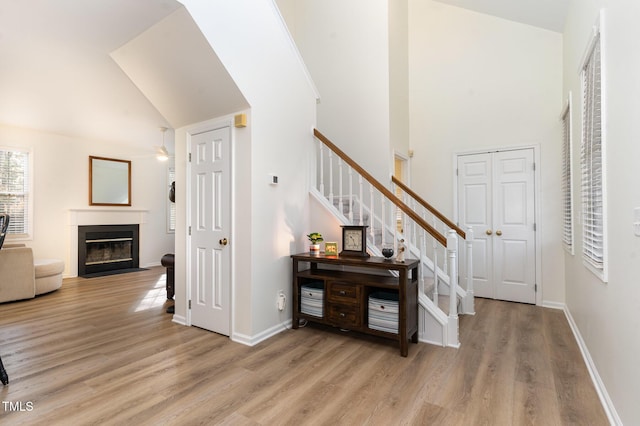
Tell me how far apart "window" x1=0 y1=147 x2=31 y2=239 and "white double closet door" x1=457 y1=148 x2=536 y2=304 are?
7.23 m

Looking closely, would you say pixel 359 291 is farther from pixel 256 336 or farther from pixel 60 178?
pixel 60 178

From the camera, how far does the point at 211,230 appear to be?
3244 millimetres

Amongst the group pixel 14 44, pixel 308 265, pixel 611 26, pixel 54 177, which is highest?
pixel 14 44

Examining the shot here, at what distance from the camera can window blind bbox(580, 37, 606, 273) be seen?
2.20m

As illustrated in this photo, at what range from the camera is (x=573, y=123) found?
322 cm

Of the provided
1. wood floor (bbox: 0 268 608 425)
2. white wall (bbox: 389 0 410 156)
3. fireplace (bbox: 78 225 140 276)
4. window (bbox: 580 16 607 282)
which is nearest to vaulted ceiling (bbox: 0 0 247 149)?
wood floor (bbox: 0 268 608 425)

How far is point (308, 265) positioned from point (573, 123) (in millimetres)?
3169

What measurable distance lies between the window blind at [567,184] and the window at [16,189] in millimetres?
8011

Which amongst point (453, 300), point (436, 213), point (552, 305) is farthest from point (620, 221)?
point (552, 305)

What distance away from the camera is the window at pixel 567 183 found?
11.4 feet

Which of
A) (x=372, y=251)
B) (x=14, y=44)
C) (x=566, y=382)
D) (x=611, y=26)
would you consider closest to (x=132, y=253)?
(x=14, y=44)

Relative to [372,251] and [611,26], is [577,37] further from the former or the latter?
[372,251]

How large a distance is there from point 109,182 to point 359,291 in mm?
6037

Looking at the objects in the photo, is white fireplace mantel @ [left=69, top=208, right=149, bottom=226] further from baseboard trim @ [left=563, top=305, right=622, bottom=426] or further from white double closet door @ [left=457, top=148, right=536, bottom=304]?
baseboard trim @ [left=563, top=305, right=622, bottom=426]
